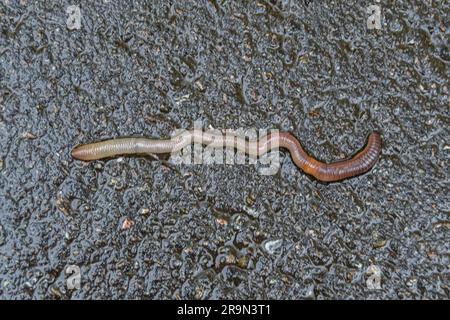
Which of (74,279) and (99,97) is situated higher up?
(99,97)

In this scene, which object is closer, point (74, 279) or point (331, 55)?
point (74, 279)

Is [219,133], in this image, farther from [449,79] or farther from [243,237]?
[449,79]

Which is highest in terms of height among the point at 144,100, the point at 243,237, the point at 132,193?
the point at 144,100

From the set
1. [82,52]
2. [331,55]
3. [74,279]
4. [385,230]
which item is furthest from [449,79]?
[74,279]
